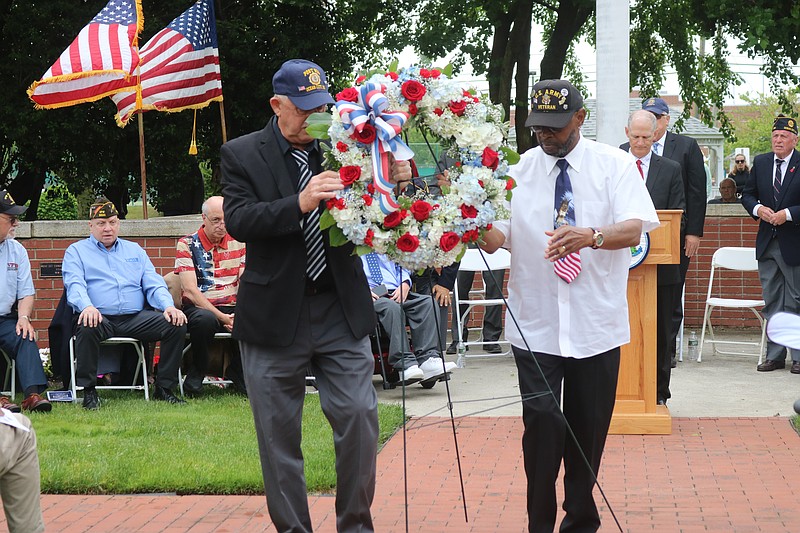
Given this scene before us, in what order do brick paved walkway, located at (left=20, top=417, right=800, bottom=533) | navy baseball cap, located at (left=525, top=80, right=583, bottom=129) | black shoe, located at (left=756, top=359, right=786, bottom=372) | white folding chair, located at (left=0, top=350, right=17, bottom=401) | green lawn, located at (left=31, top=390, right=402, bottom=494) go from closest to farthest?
navy baseball cap, located at (left=525, top=80, right=583, bottom=129) → brick paved walkway, located at (left=20, top=417, right=800, bottom=533) → green lawn, located at (left=31, top=390, right=402, bottom=494) → white folding chair, located at (left=0, top=350, right=17, bottom=401) → black shoe, located at (left=756, top=359, right=786, bottom=372)

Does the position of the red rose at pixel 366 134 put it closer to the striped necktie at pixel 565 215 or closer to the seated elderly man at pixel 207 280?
the striped necktie at pixel 565 215

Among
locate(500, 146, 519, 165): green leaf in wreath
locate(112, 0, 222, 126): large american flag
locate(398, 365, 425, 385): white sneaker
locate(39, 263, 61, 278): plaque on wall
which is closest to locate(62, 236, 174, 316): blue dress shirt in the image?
locate(39, 263, 61, 278): plaque on wall

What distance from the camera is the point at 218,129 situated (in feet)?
69.6

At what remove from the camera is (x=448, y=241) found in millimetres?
4520

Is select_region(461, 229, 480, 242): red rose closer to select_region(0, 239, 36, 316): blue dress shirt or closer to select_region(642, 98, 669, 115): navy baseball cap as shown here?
select_region(642, 98, 669, 115): navy baseball cap

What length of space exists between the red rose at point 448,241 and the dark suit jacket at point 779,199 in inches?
266

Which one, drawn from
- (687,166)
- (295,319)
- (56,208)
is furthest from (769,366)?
(56,208)

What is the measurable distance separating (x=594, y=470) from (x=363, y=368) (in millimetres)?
1228

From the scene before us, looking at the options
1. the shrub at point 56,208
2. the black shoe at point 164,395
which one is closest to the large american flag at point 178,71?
the black shoe at point 164,395

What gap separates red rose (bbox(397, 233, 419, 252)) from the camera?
4.50 meters

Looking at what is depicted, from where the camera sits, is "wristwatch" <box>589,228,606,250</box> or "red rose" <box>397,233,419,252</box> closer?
"red rose" <box>397,233,419,252</box>

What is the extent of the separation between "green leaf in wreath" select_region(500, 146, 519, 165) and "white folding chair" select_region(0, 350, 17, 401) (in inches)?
229

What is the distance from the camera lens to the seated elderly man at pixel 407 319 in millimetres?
9461

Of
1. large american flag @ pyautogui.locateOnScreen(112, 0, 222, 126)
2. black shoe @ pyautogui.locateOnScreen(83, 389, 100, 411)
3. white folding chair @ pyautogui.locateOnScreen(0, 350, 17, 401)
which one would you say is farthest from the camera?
large american flag @ pyautogui.locateOnScreen(112, 0, 222, 126)
